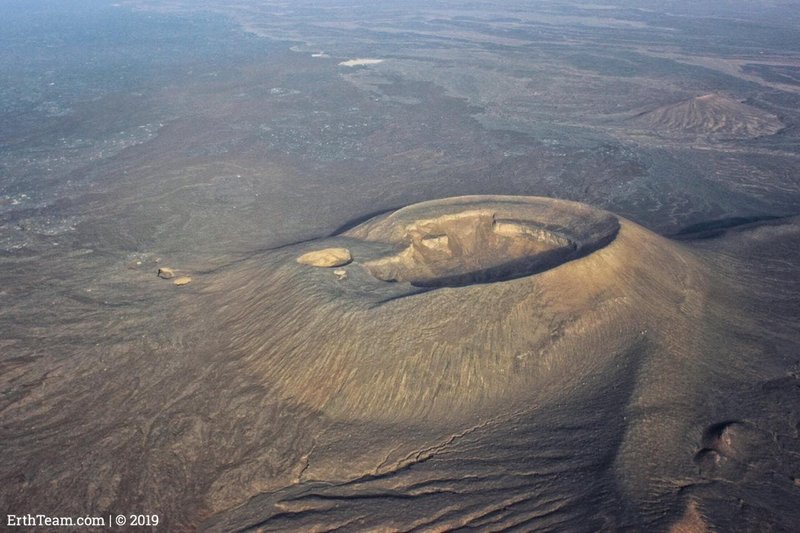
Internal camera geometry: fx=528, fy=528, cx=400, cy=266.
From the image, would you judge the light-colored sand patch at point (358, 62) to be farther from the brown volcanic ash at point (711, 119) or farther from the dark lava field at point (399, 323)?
the brown volcanic ash at point (711, 119)

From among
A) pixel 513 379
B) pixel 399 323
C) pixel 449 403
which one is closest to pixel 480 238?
pixel 399 323

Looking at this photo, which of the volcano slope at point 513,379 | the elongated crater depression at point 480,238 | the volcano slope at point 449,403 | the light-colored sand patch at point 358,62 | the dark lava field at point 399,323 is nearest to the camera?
the volcano slope at point 513,379

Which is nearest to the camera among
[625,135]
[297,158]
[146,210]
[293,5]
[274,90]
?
[146,210]

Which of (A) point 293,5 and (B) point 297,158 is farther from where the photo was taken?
(A) point 293,5

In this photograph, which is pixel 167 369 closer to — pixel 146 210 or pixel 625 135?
pixel 146 210

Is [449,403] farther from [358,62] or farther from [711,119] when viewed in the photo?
[358,62]

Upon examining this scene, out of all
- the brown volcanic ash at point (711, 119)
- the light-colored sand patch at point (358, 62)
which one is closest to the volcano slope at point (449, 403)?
the brown volcanic ash at point (711, 119)

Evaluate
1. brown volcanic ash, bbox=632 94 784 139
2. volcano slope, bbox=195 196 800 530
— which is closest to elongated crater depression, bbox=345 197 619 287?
volcano slope, bbox=195 196 800 530

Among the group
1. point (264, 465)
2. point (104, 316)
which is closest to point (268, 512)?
point (264, 465)
